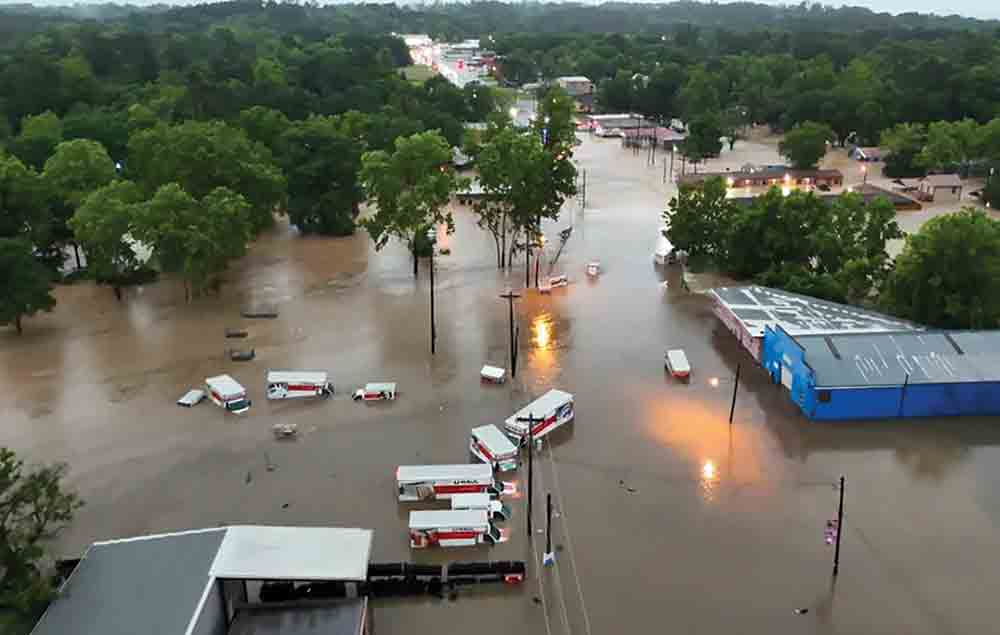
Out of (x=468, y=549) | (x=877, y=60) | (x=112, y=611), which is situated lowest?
(x=468, y=549)

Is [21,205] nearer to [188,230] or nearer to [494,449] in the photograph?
[188,230]

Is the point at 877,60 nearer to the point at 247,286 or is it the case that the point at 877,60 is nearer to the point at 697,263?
the point at 697,263

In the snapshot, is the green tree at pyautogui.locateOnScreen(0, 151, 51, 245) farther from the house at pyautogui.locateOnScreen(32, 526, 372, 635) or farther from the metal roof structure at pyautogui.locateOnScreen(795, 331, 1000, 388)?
the metal roof structure at pyautogui.locateOnScreen(795, 331, 1000, 388)

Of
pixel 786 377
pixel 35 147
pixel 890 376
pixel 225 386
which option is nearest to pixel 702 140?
pixel 786 377

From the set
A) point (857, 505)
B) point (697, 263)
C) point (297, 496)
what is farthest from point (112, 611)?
Result: point (697, 263)

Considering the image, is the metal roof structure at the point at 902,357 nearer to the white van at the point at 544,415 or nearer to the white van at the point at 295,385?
the white van at the point at 544,415
